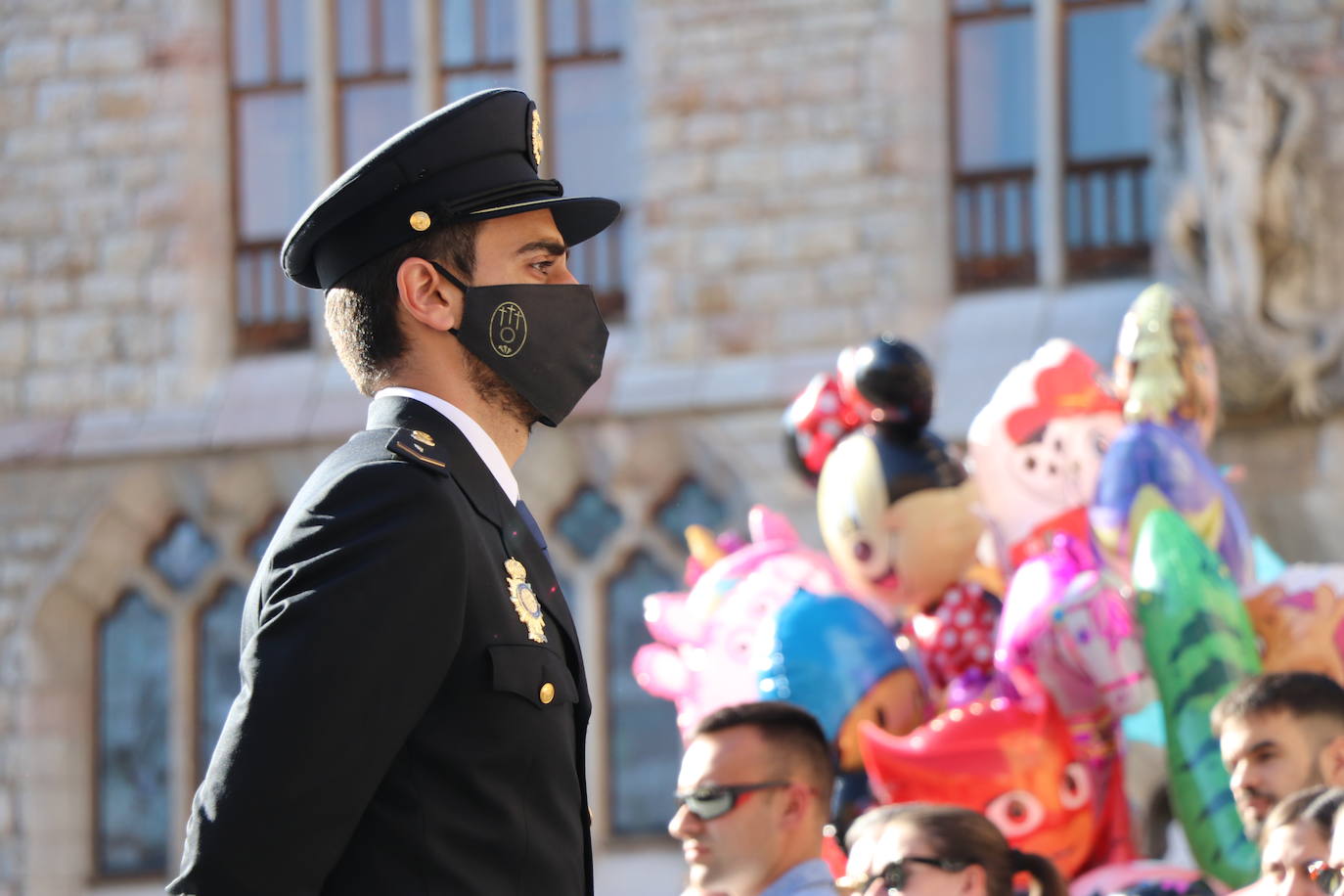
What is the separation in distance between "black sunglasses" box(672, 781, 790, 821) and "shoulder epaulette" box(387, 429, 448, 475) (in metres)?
1.85

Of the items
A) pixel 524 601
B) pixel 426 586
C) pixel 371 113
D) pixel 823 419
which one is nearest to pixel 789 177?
pixel 371 113

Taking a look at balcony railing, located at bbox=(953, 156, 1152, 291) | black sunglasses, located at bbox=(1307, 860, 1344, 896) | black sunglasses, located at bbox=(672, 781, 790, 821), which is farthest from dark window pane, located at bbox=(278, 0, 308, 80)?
black sunglasses, located at bbox=(1307, 860, 1344, 896)

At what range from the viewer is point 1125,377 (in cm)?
477

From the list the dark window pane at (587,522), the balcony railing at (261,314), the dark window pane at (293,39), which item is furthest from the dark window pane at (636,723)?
the dark window pane at (293,39)

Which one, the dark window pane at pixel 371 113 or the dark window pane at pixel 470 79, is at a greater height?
the dark window pane at pixel 470 79

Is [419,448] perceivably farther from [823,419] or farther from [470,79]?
[470,79]

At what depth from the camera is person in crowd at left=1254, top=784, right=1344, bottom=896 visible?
308 cm

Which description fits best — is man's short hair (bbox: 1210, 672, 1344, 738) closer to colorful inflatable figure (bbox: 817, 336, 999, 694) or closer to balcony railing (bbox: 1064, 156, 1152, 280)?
colorful inflatable figure (bbox: 817, 336, 999, 694)

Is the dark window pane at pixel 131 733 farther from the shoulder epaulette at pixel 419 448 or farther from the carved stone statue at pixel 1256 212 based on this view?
the shoulder epaulette at pixel 419 448

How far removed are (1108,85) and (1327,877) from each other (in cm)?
601

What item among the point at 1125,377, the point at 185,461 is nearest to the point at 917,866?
the point at 1125,377

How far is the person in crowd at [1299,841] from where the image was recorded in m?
3.08

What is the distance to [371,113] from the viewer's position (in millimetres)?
9539

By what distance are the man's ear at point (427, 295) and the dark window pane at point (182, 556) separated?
771 centimetres
